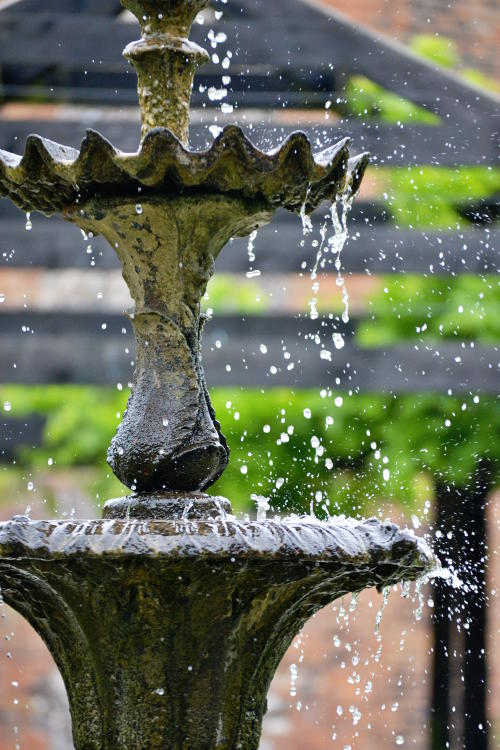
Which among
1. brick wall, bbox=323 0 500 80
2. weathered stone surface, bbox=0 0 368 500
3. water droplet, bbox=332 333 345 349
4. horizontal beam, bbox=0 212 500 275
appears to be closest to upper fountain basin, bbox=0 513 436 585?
weathered stone surface, bbox=0 0 368 500

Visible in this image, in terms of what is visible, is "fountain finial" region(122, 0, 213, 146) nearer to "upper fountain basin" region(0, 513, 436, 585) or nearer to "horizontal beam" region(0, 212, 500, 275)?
"upper fountain basin" region(0, 513, 436, 585)

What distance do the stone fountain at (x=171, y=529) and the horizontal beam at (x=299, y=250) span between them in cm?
271

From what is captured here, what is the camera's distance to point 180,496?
262 centimetres

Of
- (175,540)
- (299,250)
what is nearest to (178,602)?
(175,540)

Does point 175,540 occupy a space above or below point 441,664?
below

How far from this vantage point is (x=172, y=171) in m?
2.49

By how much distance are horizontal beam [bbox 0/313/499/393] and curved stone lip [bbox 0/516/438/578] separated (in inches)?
124

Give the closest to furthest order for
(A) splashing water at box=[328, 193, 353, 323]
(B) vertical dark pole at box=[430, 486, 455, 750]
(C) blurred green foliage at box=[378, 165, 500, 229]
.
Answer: (A) splashing water at box=[328, 193, 353, 323] < (C) blurred green foliage at box=[378, 165, 500, 229] < (B) vertical dark pole at box=[430, 486, 455, 750]

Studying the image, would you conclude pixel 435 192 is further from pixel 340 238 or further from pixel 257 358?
pixel 340 238

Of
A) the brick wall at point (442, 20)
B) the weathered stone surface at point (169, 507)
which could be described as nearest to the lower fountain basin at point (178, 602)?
the weathered stone surface at point (169, 507)

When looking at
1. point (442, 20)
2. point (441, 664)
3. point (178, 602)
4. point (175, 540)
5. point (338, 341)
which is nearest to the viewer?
point (175, 540)

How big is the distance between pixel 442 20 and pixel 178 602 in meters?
6.92

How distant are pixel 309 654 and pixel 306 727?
0.47 meters

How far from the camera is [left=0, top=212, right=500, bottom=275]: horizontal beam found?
549cm
